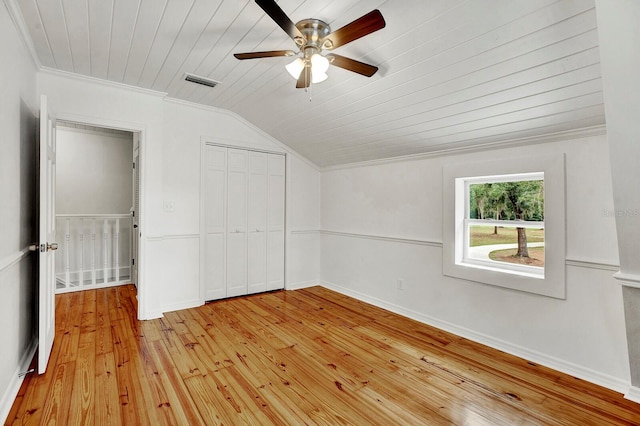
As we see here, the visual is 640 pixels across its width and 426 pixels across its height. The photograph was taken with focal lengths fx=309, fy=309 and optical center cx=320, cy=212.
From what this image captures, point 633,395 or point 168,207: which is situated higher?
point 168,207

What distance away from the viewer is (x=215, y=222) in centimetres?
398

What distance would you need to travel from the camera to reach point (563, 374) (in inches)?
91.4

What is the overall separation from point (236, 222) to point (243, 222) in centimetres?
10

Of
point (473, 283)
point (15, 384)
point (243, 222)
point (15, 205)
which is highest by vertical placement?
point (15, 205)

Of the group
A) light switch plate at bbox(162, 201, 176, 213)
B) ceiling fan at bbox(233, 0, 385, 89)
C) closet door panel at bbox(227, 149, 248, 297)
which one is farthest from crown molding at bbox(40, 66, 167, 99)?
ceiling fan at bbox(233, 0, 385, 89)

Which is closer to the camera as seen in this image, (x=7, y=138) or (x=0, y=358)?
(x=0, y=358)

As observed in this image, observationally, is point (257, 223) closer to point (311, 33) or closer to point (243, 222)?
point (243, 222)

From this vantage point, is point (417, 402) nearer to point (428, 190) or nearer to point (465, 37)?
point (428, 190)

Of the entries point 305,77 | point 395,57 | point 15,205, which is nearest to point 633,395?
point 395,57

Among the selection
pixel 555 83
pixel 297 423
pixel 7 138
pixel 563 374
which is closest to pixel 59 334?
pixel 7 138

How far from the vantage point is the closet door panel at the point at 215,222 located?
12.8 ft

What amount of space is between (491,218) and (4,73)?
12.4ft

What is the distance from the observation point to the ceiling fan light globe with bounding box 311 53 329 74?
1840 mm

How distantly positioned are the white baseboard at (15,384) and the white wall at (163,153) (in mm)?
969
